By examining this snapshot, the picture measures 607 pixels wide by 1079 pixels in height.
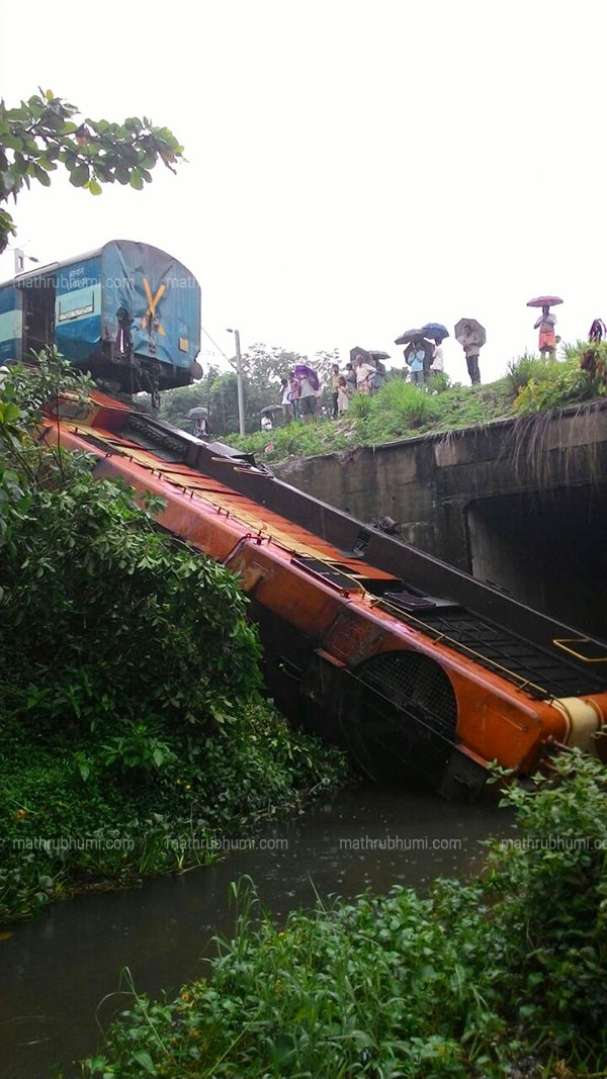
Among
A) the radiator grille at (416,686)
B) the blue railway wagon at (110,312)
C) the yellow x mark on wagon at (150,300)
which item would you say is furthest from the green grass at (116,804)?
the yellow x mark on wagon at (150,300)

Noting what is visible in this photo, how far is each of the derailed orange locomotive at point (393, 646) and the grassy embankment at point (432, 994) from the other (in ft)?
7.60

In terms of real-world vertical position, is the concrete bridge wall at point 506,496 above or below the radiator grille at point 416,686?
above

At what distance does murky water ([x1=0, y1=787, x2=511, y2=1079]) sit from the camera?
10.3ft

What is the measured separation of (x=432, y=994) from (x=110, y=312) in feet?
29.9

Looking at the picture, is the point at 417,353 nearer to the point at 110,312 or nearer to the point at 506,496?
the point at 506,496

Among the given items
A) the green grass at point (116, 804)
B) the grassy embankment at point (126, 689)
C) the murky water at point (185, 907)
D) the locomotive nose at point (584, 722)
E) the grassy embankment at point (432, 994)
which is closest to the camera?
the grassy embankment at point (432, 994)

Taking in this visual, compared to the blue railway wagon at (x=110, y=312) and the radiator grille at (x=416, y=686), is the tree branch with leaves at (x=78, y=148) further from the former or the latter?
the blue railway wagon at (x=110, y=312)

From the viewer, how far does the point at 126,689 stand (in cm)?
569

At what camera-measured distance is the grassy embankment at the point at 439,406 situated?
30.4 ft

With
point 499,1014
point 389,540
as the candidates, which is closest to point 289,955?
point 499,1014

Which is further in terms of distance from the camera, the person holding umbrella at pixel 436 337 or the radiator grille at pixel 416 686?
the person holding umbrella at pixel 436 337

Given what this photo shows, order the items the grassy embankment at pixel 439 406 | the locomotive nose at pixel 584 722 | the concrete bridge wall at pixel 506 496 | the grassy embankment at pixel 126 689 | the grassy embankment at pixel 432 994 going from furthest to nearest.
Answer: the grassy embankment at pixel 439 406 → the concrete bridge wall at pixel 506 496 → the locomotive nose at pixel 584 722 → the grassy embankment at pixel 126 689 → the grassy embankment at pixel 432 994

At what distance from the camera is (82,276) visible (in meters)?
10.5

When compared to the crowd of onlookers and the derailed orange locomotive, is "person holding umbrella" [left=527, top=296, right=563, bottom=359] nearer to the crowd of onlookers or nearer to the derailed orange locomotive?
the crowd of onlookers
